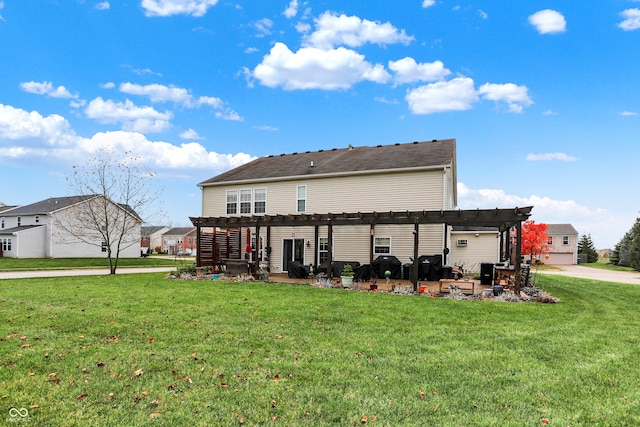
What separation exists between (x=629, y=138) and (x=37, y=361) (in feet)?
76.7

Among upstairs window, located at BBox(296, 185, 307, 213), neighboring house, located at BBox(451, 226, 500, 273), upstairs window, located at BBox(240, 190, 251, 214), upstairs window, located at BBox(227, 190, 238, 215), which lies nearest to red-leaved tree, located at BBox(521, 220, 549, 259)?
neighboring house, located at BBox(451, 226, 500, 273)

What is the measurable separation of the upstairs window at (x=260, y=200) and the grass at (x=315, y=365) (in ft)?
37.0

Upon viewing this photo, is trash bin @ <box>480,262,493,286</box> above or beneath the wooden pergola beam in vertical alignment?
beneath

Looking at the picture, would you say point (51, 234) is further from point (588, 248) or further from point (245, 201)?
point (588, 248)

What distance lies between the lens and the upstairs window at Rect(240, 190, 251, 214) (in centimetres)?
2114

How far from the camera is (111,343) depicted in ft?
20.4

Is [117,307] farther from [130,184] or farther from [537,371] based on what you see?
[130,184]

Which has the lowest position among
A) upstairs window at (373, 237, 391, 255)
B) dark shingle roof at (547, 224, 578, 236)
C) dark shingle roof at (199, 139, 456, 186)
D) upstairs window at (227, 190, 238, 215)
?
upstairs window at (373, 237, 391, 255)

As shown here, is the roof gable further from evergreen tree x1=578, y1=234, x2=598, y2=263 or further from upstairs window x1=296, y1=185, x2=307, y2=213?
evergreen tree x1=578, y1=234, x2=598, y2=263

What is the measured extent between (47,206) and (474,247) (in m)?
39.7

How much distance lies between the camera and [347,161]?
20.0 m

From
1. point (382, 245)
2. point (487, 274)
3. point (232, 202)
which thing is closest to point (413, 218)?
point (487, 274)

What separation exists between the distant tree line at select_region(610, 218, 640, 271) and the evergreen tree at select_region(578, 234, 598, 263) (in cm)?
501
